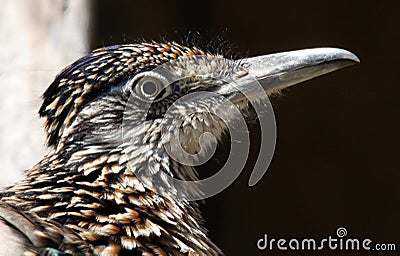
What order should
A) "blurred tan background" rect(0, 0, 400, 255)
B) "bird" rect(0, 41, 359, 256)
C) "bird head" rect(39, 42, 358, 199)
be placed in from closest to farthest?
Result: "bird" rect(0, 41, 359, 256), "bird head" rect(39, 42, 358, 199), "blurred tan background" rect(0, 0, 400, 255)

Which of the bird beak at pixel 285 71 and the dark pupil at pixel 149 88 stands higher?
the bird beak at pixel 285 71

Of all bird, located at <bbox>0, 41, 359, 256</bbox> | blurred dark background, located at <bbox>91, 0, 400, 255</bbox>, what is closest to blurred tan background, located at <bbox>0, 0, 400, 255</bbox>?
blurred dark background, located at <bbox>91, 0, 400, 255</bbox>

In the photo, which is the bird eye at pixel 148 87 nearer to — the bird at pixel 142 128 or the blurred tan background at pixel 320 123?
the bird at pixel 142 128

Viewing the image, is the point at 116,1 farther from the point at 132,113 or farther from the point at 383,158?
the point at 132,113

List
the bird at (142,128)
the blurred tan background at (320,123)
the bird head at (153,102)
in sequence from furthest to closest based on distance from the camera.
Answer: the blurred tan background at (320,123), the bird head at (153,102), the bird at (142,128)

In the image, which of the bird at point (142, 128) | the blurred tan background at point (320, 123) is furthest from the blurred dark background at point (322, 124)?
the bird at point (142, 128)

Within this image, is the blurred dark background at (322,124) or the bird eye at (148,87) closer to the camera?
the bird eye at (148,87)

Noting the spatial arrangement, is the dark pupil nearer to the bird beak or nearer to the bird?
the bird
